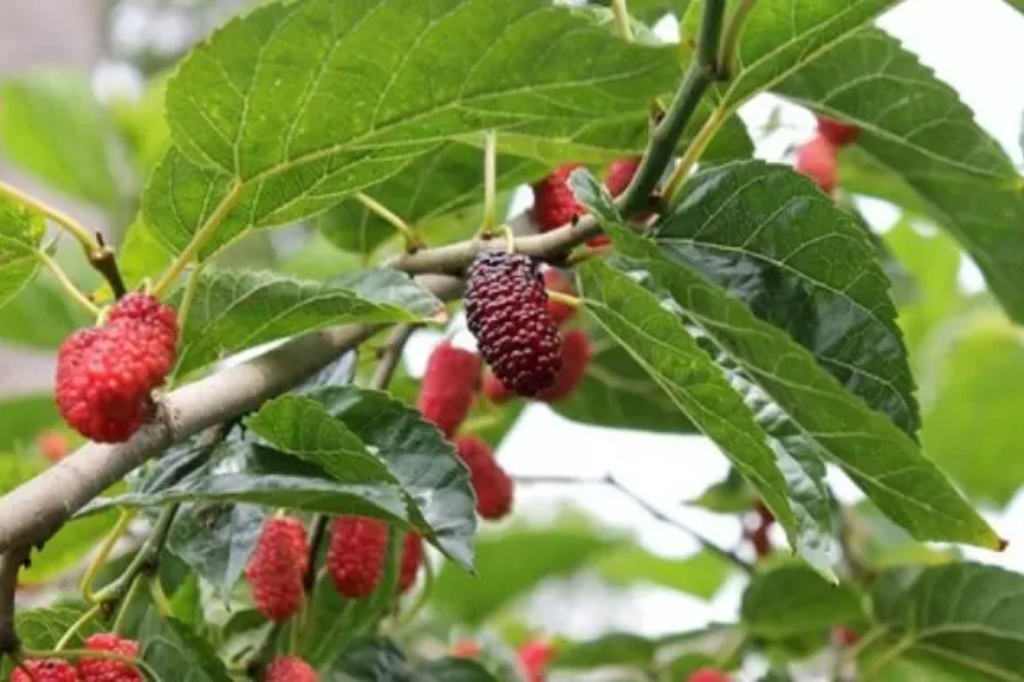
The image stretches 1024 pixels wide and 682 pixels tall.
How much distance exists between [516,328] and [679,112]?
0.10 meters

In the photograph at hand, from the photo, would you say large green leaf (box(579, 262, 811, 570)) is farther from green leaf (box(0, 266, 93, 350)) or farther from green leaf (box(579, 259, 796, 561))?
green leaf (box(0, 266, 93, 350))

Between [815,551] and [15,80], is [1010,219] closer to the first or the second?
[815,551]

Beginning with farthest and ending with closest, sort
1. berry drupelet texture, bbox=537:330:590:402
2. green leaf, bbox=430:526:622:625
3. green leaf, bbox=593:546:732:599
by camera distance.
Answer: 1. green leaf, bbox=593:546:732:599
2. green leaf, bbox=430:526:622:625
3. berry drupelet texture, bbox=537:330:590:402

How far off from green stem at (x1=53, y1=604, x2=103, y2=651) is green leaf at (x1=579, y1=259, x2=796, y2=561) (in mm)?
240

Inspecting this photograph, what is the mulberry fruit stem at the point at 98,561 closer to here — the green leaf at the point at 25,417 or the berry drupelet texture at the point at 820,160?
the berry drupelet texture at the point at 820,160

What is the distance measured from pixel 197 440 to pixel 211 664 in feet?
0.31

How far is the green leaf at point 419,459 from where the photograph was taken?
637mm

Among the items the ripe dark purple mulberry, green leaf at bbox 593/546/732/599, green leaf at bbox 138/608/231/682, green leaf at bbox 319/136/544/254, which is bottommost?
green leaf at bbox 593/546/732/599

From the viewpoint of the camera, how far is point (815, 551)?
26.0 inches

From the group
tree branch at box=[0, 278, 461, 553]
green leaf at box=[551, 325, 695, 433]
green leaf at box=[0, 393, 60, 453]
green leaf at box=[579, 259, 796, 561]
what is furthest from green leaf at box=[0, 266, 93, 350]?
green leaf at box=[579, 259, 796, 561]

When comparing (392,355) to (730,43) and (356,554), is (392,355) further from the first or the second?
(730,43)

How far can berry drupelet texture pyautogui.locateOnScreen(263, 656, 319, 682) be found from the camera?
726mm

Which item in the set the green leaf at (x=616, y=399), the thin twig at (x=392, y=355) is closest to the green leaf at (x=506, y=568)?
the green leaf at (x=616, y=399)

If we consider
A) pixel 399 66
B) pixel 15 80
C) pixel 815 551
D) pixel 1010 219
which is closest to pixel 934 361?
pixel 1010 219
